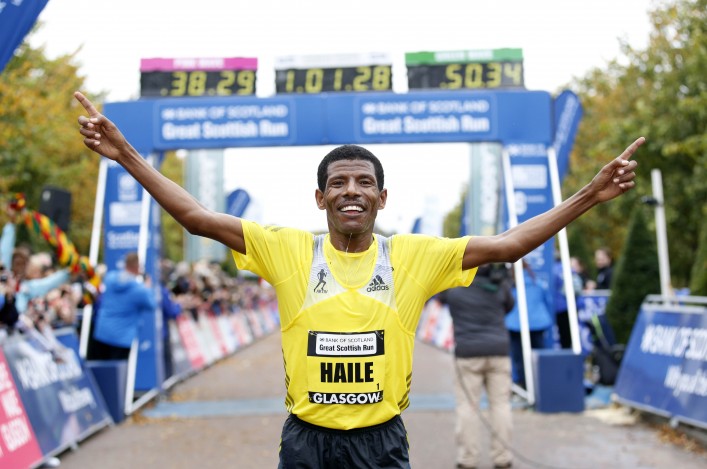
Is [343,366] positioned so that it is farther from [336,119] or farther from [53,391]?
[336,119]

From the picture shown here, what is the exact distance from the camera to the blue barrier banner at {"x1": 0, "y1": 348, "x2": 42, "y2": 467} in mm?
6801

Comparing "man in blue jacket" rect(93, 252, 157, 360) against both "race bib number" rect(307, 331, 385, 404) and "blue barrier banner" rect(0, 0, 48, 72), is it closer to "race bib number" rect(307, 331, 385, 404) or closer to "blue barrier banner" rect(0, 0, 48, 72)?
"blue barrier banner" rect(0, 0, 48, 72)

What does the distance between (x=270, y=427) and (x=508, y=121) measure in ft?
16.4

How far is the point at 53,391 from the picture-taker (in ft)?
27.0

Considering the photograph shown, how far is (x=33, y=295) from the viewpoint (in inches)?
347

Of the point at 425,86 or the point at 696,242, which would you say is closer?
the point at 425,86

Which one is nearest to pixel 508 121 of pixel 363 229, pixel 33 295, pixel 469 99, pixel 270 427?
pixel 469 99

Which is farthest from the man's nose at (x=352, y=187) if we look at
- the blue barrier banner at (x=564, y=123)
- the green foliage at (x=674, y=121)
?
the green foliage at (x=674, y=121)

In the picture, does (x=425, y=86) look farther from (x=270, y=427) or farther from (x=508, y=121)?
(x=270, y=427)

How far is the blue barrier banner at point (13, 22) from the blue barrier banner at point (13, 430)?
A: 2.79m

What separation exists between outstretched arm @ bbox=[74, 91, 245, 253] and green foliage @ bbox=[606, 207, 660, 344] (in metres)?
11.4

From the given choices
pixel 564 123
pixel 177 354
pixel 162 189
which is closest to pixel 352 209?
pixel 162 189

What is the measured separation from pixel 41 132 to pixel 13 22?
1744 cm

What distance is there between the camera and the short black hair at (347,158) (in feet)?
10.8
